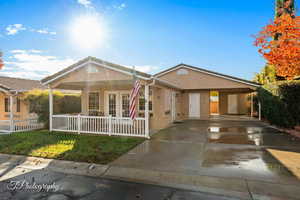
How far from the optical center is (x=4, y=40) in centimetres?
1482

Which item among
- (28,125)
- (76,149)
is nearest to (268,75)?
(76,149)

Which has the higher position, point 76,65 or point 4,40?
point 4,40

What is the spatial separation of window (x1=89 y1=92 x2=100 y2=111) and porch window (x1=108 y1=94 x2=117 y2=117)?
2.93 feet

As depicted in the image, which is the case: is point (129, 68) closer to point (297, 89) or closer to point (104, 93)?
point (104, 93)

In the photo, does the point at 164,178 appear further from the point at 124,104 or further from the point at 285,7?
→ the point at 285,7

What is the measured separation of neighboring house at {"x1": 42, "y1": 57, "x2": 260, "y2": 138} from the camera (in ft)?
28.1

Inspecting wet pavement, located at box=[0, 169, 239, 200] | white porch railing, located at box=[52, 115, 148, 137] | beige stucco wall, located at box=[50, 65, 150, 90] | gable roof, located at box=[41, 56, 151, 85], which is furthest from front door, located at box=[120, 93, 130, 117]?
wet pavement, located at box=[0, 169, 239, 200]

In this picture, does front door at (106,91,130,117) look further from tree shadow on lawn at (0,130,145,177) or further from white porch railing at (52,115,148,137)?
tree shadow on lawn at (0,130,145,177)

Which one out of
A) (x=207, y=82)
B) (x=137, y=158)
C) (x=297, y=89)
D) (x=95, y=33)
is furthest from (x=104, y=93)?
(x=297, y=89)

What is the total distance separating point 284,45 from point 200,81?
6.60 meters

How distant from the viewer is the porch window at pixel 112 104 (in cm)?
1162

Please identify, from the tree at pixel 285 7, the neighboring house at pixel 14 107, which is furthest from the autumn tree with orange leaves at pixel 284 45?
the neighboring house at pixel 14 107

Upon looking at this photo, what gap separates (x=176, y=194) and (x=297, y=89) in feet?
30.4

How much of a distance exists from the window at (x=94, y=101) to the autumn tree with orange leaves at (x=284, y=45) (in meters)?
11.4
